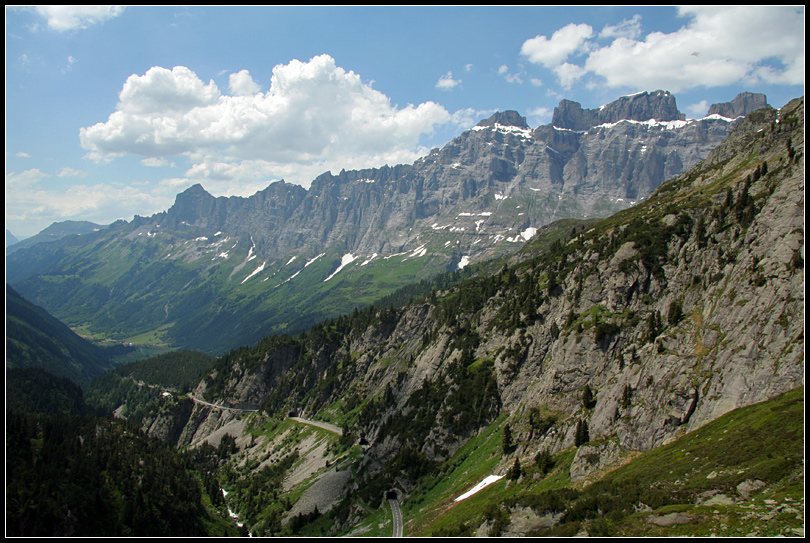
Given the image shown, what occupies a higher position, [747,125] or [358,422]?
[747,125]

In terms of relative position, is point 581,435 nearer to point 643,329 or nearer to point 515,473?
point 515,473

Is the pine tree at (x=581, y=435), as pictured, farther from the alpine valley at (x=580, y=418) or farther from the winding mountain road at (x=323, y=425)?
the winding mountain road at (x=323, y=425)

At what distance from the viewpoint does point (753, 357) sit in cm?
5559

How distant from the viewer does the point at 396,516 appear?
88188mm

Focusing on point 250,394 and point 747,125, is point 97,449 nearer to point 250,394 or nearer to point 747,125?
point 250,394

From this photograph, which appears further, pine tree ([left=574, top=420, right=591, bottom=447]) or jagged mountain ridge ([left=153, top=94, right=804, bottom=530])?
pine tree ([left=574, top=420, right=591, bottom=447])

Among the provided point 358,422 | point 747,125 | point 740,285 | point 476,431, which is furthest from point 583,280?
point 747,125

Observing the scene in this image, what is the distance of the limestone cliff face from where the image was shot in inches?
2313

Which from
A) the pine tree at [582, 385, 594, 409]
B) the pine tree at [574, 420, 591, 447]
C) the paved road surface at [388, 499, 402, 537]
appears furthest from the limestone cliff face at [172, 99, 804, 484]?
the paved road surface at [388, 499, 402, 537]

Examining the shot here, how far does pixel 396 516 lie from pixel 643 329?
6352cm

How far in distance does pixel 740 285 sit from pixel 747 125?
130 meters

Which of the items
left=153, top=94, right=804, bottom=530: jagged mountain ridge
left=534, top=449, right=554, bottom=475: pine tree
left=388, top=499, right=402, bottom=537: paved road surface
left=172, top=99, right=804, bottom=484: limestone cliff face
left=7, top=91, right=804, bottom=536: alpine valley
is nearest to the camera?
left=7, top=91, right=804, bottom=536: alpine valley

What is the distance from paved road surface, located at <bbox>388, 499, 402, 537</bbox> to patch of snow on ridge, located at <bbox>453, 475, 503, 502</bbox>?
43.0ft

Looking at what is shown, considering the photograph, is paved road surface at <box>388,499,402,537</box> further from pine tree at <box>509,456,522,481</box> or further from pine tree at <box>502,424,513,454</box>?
pine tree at <box>502,424,513,454</box>
